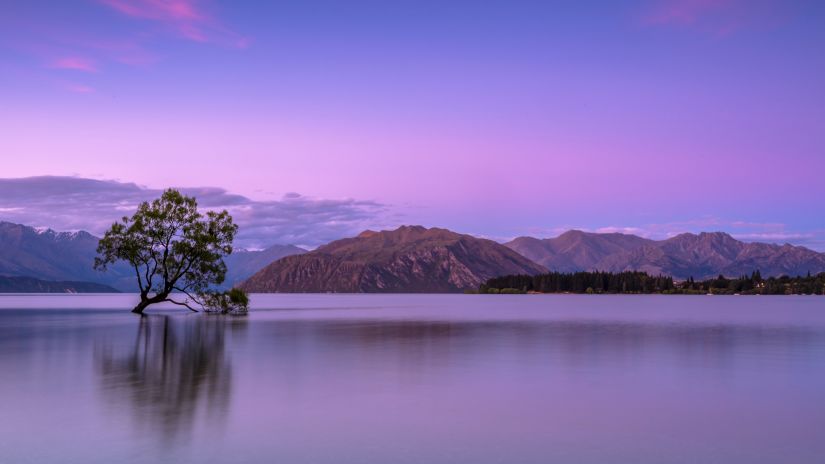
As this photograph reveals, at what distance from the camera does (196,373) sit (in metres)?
34.9

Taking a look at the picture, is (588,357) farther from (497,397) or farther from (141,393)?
(141,393)

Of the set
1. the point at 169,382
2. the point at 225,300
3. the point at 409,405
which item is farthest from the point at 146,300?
the point at 409,405

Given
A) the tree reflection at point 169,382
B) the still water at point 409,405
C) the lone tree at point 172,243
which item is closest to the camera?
the still water at point 409,405

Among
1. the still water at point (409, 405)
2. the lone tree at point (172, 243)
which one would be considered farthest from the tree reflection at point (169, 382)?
the lone tree at point (172, 243)

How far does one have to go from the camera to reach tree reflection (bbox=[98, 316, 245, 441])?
22.8m

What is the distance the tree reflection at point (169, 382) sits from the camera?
22.8m

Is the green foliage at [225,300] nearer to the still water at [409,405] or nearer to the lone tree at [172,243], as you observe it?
the lone tree at [172,243]

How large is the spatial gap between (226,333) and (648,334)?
41.7 metres

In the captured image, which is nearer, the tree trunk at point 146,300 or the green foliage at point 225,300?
the tree trunk at point 146,300

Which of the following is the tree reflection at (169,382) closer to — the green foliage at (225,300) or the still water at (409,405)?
the still water at (409,405)

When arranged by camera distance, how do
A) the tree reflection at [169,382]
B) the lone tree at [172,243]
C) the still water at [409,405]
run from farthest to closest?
the lone tree at [172,243] → the tree reflection at [169,382] → the still water at [409,405]

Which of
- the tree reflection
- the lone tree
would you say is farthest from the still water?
the lone tree

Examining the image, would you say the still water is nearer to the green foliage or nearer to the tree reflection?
the tree reflection

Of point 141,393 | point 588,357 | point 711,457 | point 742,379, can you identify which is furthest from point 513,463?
point 588,357
